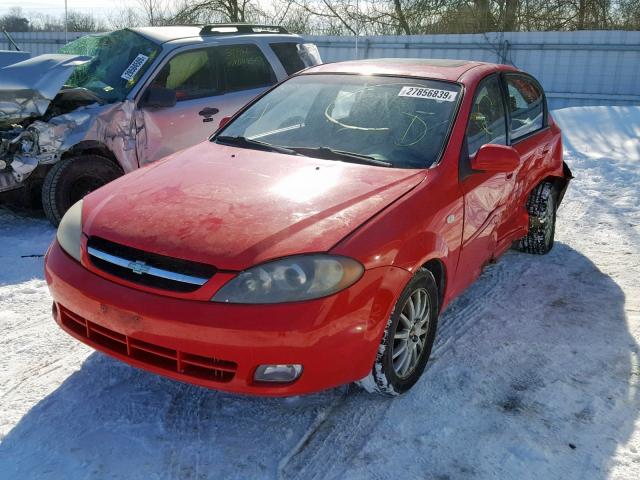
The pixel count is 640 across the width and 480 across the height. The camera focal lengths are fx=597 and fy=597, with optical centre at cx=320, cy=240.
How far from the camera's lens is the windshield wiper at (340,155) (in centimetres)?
323

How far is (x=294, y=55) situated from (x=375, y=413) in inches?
194

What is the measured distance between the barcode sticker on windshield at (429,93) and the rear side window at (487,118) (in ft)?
0.51

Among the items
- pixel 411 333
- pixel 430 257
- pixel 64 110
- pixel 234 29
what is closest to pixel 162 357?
pixel 411 333

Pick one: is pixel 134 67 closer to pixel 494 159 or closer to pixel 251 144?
pixel 251 144

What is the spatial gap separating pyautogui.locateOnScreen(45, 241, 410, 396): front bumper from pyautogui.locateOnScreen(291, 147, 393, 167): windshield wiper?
83 cm

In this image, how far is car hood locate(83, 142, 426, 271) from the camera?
2451 mm

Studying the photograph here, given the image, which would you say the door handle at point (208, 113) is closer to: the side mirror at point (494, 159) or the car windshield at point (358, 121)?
the car windshield at point (358, 121)

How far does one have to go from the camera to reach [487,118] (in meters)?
3.77

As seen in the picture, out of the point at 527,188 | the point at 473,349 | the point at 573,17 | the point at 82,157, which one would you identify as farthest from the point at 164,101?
the point at 573,17

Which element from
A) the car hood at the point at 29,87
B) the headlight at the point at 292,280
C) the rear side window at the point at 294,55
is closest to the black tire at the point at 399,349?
the headlight at the point at 292,280

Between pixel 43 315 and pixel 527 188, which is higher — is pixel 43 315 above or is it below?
below

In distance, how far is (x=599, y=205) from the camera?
6.14m

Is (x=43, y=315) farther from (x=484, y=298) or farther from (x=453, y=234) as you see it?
(x=484, y=298)

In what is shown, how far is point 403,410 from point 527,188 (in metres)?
2.23
